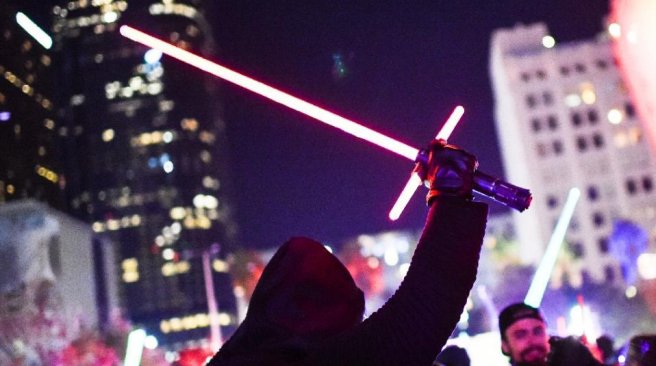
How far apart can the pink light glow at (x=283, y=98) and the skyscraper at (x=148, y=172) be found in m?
111

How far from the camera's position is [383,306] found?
1.92 meters

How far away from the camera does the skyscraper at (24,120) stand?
65875mm

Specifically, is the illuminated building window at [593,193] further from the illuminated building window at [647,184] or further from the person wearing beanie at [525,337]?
the person wearing beanie at [525,337]

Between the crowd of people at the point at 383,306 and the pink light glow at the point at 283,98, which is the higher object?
the pink light glow at the point at 283,98

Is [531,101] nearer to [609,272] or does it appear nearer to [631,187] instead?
[631,187]

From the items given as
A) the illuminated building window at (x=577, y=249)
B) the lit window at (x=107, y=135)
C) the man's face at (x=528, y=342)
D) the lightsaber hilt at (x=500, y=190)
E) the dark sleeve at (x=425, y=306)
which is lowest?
the dark sleeve at (x=425, y=306)

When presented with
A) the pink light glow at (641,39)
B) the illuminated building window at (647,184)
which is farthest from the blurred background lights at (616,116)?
the pink light glow at (641,39)

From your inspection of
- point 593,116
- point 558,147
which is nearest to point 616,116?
point 593,116

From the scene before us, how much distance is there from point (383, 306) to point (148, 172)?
128650 millimetres

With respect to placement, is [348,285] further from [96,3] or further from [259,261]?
[96,3]

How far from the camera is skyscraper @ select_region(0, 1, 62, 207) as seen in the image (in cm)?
6588

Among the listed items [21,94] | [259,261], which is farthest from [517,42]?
[21,94]

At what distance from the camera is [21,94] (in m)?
70.0

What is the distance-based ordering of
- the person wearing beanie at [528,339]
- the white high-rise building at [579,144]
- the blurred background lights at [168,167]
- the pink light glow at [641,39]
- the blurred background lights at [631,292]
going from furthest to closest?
the blurred background lights at [168,167] → the white high-rise building at [579,144] → the blurred background lights at [631,292] → the pink light glow at [641,39] → the person wearing beanie at [528,339]
